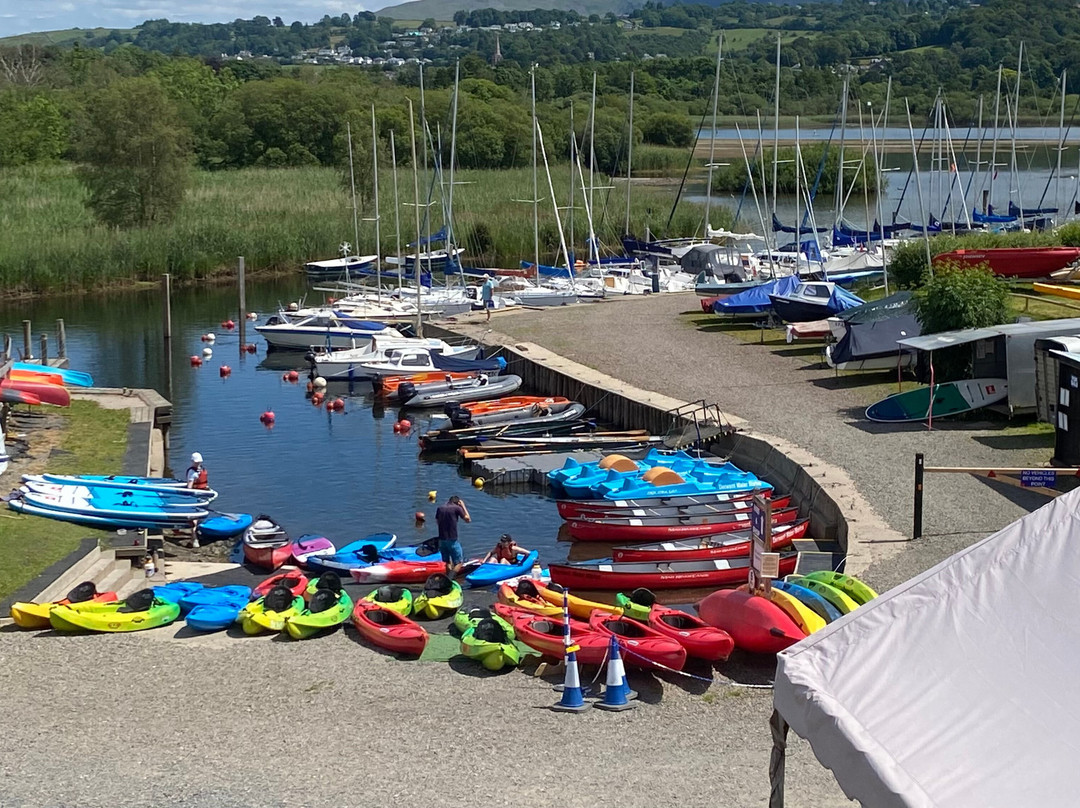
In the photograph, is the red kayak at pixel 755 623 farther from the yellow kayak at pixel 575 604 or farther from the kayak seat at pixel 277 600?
the kayak seat at pixel 277 600

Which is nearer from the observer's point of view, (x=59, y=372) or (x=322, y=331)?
(x=59, y=372)

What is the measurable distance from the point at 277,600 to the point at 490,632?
328cm

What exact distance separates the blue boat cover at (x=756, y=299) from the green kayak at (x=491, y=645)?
27.8 metres

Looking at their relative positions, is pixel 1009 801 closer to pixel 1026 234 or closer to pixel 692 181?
pixel 1026 234

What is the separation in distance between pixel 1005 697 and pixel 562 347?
34.2m

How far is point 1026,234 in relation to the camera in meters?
51.8

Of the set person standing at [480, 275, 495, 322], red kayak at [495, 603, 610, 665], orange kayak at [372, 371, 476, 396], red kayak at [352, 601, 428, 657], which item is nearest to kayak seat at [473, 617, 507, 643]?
red kayak at [495, 603, 610, 665]

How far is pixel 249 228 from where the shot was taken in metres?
69.9

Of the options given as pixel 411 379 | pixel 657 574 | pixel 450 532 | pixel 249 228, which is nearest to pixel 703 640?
pixel 657 574

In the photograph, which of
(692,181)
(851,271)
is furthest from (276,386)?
(692,181)

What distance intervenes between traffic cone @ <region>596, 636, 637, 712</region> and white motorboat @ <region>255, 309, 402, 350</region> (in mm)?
32171

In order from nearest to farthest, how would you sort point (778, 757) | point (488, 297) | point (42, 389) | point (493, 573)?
1. point (778, 757)
2. point (493, 573)
3. point (42, 389)
4. point (488, 297)

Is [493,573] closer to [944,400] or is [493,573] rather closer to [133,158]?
[944,400]

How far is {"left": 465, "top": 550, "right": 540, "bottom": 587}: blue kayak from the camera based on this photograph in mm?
22828
